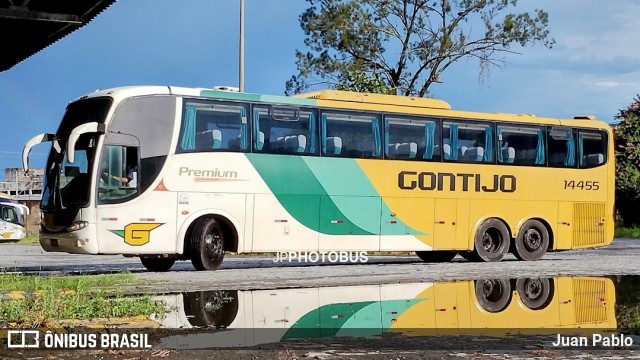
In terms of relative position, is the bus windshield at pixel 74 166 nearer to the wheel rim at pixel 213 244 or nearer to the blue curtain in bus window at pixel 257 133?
the wheel rim at pixel 213 244

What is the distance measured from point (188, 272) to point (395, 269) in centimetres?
426

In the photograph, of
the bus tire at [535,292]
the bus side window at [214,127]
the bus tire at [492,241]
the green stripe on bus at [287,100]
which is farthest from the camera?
the bus tire at [492,241]

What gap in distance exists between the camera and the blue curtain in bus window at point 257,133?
57.8ft

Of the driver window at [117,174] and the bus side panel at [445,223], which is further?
the bus side panel at [445,223]

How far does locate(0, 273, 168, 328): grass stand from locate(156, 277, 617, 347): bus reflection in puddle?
396 mm

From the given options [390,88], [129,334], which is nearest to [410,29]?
[390,88]

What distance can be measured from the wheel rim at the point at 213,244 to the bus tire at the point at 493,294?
5.35 metres

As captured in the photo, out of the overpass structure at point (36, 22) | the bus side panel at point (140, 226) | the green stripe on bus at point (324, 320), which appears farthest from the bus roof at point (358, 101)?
the green stripe on bus at point (324, 320)

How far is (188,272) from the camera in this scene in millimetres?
16531

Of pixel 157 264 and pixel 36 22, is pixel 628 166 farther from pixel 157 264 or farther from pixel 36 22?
pixel 36 22

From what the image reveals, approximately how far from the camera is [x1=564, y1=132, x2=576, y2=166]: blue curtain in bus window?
73.7 ft

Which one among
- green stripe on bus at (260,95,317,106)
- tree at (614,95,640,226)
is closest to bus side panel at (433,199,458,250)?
green stripe on bus at (260,95,317,106)

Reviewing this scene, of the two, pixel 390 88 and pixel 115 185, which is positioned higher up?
pixel 390 88

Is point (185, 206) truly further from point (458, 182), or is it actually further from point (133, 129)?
point (458, 182)
